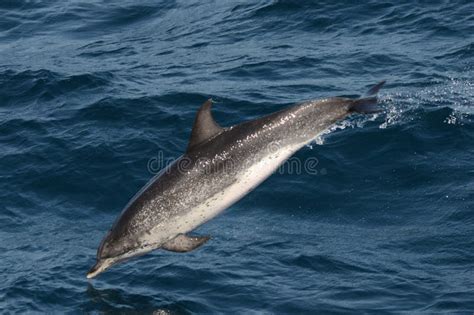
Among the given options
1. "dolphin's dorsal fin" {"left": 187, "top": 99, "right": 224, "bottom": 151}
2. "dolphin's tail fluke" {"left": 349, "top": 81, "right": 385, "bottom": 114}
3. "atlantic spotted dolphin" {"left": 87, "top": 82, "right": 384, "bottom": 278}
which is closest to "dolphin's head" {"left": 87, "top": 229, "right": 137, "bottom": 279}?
"atlantic spotted dolphin" {"left": 87, "top": 82, "right": 384, "bottom": 278}

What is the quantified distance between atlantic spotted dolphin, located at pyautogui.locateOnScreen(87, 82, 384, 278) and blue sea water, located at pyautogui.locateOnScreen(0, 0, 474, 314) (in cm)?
189

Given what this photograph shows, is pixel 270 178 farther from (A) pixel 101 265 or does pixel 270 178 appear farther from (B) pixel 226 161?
(B) pixel 226 161

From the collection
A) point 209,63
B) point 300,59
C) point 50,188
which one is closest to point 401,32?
point 300,59

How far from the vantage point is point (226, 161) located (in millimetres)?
12656

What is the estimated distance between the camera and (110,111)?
72.7 feet

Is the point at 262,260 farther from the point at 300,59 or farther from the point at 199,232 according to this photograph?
the point at 300,59

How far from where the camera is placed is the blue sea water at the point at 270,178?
579 inches

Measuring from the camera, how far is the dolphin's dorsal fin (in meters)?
12.5

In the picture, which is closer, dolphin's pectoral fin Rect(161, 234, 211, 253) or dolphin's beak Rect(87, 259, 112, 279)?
dolphin's pectoral fin Rect(161, 234, 211, 253)

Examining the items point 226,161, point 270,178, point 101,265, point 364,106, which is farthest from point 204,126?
point 270,178

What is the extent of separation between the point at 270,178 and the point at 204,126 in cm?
642

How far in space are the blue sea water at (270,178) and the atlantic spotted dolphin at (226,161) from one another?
1894 mm

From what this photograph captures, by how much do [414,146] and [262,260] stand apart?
5.08 meters

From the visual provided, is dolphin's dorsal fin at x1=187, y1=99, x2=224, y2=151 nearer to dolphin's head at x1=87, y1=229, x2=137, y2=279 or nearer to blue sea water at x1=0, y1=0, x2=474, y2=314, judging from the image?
dolphin's head at x1=87, y1=229, x2=137, y2=279
